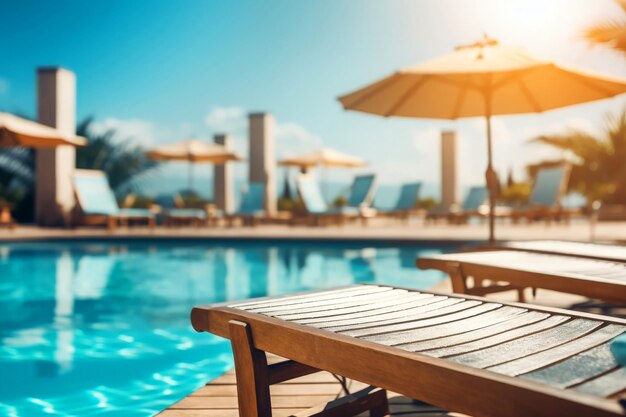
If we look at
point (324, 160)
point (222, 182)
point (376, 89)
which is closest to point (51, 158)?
point (222, 182)

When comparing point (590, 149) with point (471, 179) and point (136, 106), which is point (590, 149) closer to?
point (471, 179)

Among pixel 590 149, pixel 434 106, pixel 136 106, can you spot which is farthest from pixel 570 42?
pixel 136 106

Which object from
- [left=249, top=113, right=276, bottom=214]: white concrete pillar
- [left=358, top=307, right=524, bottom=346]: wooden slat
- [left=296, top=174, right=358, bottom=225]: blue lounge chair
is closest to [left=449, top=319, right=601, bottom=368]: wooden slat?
[left=358, top=307, right=524, bottom=346]: wooden slat

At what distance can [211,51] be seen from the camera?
1016 inches

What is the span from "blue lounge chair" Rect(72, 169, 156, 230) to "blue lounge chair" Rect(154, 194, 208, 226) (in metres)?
0.80

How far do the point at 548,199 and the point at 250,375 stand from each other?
11376mm

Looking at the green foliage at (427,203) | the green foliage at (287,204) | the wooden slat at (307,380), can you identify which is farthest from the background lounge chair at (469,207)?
the wooden slat at (307,380)

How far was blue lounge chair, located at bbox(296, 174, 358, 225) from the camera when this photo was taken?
12555 mm

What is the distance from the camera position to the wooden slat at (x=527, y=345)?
109 centimetres

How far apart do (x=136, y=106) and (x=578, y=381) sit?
29452 mm

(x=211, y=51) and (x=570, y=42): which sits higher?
(x=211, y=51)

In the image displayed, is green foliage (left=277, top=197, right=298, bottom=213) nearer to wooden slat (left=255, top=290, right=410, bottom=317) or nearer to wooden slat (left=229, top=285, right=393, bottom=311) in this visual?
wooden slat (left=229, top=285, right=393, bottom=311)

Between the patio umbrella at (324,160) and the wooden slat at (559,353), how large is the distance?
13778 mm

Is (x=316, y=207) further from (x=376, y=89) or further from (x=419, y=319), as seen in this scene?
(x=419, y=319)
